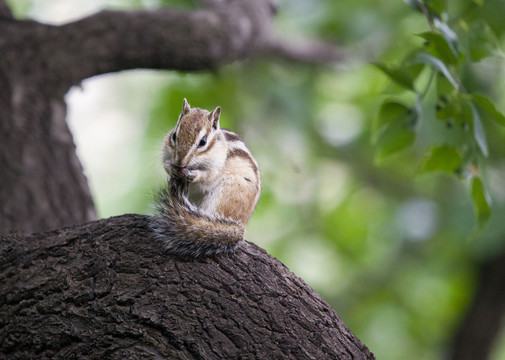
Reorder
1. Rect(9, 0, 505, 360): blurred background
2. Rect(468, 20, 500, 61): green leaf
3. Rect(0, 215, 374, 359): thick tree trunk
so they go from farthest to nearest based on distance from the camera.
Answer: Rect(9, 0, 505, 360): blurred background → Rect(468, 20, 500, 61): green leaf → Rect(0, 215, 374, 359): thick tree trunk

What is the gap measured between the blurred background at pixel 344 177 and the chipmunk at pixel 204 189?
110 inches

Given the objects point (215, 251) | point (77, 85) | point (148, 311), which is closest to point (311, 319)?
point (215, 251)

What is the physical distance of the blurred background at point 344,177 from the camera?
19.0ft

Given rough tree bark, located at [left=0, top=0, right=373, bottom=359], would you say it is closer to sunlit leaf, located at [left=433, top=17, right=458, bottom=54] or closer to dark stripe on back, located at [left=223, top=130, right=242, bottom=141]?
dark stripe on back, located at [left=223, top=130, right=242, bottom=141]

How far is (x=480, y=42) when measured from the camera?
2.50m

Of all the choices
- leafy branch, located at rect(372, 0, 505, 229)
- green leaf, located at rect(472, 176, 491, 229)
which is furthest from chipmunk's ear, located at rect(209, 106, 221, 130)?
green leaf, located at rect(472, 176, 491, 229)

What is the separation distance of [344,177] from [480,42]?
4.63 metres

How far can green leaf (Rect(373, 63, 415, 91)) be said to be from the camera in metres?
2.39

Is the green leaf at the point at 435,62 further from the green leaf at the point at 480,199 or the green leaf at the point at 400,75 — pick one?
the green leaf at the point at 480,199

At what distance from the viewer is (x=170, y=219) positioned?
2.27m

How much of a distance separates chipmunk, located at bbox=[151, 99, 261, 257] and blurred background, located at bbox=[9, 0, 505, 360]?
279 centimetres

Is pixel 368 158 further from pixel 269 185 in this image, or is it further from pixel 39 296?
pixel 39 296

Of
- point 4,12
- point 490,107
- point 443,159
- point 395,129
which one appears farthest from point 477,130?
point 4,12

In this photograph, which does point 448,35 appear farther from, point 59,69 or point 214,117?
point 59,69
